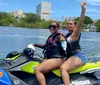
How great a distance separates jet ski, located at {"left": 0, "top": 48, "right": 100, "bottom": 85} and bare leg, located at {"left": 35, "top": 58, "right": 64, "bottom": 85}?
0.10 meters

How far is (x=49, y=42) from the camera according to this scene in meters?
4.60

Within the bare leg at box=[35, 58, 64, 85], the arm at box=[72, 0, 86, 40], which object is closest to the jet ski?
the bare leg at box=[35, 58, 64, 85]

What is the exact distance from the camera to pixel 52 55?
4582 mm

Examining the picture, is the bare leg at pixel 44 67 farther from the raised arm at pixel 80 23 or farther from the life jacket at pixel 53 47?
the raised arm at pixel 80 23

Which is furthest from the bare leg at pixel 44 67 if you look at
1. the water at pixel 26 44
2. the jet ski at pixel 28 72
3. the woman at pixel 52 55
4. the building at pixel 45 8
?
the building at pixel 45 8

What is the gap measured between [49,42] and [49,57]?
229 millimetres

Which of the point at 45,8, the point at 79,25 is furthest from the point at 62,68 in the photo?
the point at 45,8

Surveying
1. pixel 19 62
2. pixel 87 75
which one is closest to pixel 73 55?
pixel 87 75

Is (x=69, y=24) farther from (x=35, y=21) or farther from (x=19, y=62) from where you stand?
(x=35, y=21)

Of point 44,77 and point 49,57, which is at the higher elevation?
point 49,57

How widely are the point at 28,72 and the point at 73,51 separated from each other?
76cm

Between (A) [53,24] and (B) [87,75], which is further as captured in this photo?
(B) [87,75]

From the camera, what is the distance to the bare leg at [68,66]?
177 inches

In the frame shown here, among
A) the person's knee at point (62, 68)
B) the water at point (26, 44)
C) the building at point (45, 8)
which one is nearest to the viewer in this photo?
the person's knee at point (62, 68)
